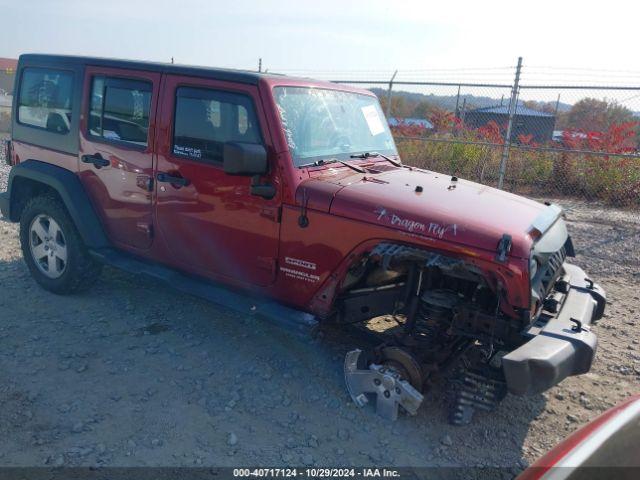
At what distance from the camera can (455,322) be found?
334cm

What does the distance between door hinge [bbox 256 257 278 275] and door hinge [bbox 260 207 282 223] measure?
11.4 inches

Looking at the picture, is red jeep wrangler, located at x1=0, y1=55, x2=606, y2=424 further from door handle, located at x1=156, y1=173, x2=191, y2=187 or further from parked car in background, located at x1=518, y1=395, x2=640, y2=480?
parked car in background, located at x1=518, y1=395, x2=640, y2=480

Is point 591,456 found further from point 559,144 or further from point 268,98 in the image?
point 559,144

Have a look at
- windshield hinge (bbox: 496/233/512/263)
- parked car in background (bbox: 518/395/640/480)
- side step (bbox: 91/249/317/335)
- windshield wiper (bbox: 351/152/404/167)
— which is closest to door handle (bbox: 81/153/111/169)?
side step (bbox: 91/249/317/335)

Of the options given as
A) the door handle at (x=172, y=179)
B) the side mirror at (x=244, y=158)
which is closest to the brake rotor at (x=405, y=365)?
the side mirror at (x=244, y=158)

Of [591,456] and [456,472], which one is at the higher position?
[591,456]

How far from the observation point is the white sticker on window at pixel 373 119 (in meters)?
4.66

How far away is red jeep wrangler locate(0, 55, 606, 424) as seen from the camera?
10.6 ft

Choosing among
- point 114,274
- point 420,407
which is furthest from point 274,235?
point 114,274

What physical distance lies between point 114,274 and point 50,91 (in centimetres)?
185

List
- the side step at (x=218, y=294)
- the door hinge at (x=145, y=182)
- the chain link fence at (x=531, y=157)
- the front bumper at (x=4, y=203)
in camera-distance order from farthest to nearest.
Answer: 1. the chain link fence at (x=531, y=157)
2. the front bumper at (x=4, y=203)
3. the door hinge at (x=145, y=182)
4. the side step at (x=218, y=294)

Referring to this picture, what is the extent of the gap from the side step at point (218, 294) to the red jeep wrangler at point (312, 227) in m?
0.02

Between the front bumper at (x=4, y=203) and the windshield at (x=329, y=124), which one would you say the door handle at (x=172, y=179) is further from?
the front bumper at (x=4, y=203)

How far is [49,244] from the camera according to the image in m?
5.08
